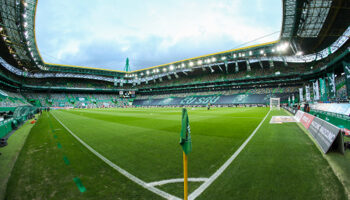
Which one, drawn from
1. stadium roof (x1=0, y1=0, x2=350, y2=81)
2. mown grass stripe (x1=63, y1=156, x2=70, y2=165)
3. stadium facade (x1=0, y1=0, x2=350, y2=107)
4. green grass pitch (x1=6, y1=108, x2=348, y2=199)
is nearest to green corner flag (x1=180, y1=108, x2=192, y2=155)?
green grass pitch (x1=6, y1=108, x2=348, y2=199)

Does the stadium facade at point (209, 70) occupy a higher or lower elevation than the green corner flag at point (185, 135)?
higher

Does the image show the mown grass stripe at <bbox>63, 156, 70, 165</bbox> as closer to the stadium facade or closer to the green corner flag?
the green corner flag

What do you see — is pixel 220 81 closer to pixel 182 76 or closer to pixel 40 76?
pixel 182 76

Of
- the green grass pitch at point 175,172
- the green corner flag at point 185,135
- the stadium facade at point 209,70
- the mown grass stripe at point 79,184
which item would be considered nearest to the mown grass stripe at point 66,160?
the green grass pitch at point 175,172

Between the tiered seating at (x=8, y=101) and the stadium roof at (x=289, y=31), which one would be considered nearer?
the stadium roof at (x=289, y=31)

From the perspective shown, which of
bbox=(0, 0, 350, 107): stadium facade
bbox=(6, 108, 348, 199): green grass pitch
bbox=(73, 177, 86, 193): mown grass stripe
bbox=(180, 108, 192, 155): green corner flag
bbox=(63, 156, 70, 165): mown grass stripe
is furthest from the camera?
bbox=(0, 0, 350, 107): stadium facade

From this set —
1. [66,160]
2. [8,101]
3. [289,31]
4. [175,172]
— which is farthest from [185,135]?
[8,101]

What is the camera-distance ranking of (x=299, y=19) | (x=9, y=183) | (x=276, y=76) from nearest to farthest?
1. (x=9, y=183)
2. (x=299, y=19)
3. (x=276, y=76)

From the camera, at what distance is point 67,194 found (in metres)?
2.77

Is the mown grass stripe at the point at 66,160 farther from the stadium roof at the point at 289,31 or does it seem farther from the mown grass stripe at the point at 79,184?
the stadium roof at the point at 289,31

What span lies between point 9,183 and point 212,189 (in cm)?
433

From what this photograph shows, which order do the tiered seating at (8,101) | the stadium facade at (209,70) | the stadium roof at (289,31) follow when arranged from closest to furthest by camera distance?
the stadium roof at (289,31)
the stadium facade at (209,70)
the tiered seating at (8,101)

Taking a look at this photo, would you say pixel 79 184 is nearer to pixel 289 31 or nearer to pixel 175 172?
pixel 175 172

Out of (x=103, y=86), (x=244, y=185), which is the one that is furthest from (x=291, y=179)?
(x=103, y=86)
